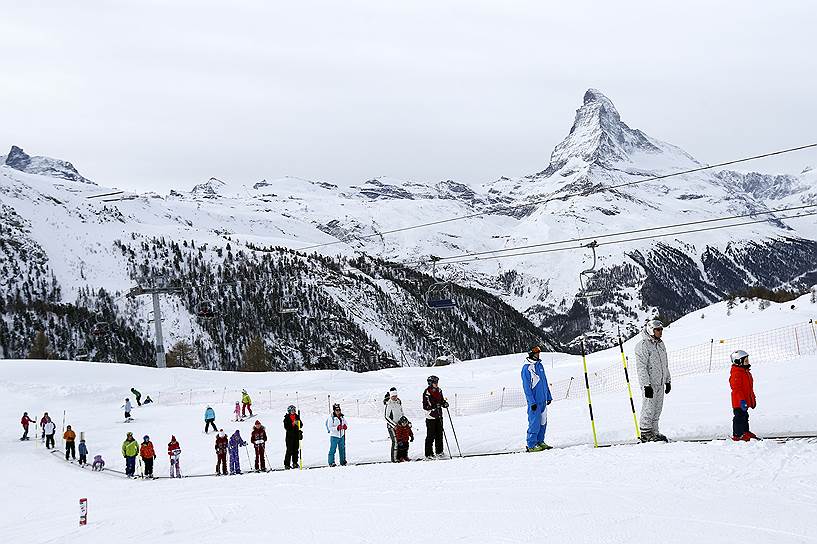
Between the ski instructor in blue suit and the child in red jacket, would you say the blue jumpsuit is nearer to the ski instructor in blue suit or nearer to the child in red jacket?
the ski instructor in blue suit

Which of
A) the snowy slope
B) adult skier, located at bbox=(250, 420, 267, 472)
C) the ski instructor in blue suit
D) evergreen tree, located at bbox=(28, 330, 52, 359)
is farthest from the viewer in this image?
evergreen tree, located at bbox=(28, 330, 52, 359)

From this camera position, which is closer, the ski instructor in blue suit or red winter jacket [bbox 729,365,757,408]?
red winter jacket [bbox 729,365,757,408]

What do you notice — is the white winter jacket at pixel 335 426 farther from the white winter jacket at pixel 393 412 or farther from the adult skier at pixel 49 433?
the adult skier at pixel 49 433

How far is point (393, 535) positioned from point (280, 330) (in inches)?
5916

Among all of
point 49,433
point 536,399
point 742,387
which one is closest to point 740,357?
point 742,387

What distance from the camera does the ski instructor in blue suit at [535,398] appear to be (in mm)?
13641

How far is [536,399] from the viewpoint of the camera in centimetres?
1364

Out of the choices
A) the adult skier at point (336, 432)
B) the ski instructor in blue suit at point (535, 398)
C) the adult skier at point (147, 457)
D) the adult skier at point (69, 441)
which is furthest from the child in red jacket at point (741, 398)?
the adult skier at point (69, 441)

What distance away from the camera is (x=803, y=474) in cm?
893

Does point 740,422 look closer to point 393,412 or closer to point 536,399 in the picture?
point 536,399

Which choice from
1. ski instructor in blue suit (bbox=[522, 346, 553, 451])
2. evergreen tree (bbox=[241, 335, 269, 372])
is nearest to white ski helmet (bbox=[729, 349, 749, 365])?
ski instructor in blue suit (bbox=[522, 346, 553, 451])

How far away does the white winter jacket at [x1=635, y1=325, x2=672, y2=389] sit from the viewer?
12.4 metres

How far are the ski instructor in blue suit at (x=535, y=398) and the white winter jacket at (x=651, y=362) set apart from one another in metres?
1.86

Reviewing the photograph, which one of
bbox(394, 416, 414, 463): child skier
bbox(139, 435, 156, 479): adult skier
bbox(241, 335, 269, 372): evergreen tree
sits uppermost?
bbox(241, 335, 269, 372): evergreen tree
